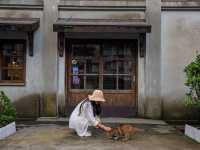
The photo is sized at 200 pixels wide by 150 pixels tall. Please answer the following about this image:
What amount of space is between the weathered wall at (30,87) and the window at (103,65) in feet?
3.70

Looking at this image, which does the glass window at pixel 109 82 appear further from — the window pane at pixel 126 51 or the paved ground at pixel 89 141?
the paved ground at pixel 89 141

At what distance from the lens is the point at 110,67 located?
45.8 ft

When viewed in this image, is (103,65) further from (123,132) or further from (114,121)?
(123,132)

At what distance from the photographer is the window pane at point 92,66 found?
1394cm

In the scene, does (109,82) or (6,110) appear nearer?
(6,110)

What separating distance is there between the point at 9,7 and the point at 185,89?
6226mm

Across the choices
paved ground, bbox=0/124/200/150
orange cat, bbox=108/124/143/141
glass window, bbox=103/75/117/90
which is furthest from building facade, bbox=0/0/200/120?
orange cat, bbox=108/124/143/141

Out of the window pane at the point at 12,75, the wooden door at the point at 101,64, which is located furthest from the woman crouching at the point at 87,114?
the window pane at the point at 12,75

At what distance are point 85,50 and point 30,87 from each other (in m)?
2.18

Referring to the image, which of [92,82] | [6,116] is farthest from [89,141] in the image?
[92,82]

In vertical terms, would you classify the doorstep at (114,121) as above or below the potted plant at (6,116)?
below

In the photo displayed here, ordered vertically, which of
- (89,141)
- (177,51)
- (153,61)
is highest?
(177,51)

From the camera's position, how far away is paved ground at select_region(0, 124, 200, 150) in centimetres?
906

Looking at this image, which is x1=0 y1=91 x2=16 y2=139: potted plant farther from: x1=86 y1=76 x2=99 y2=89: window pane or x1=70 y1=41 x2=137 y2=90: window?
x1=86 y1=76 x2=99 y2=89: window pane
